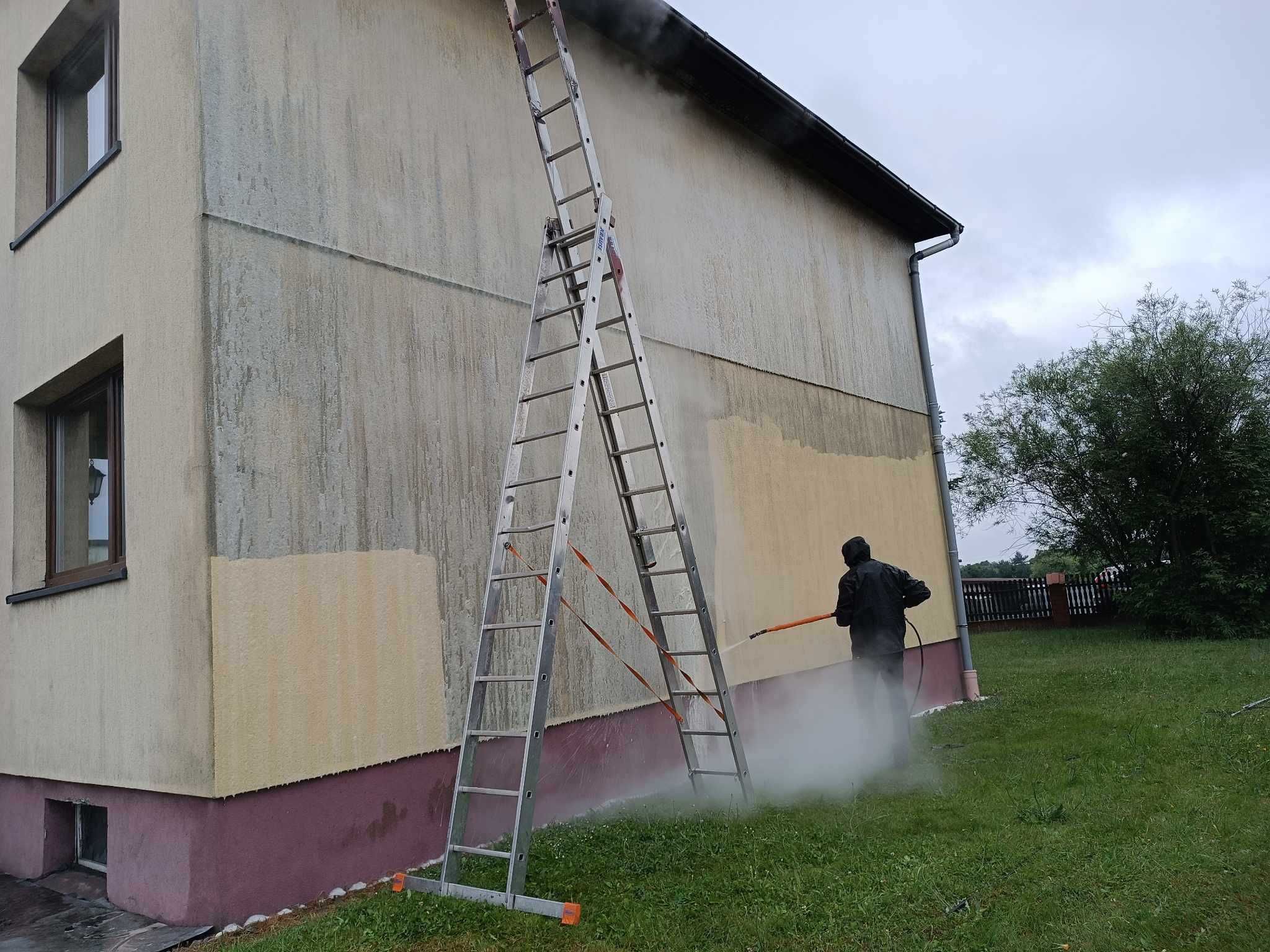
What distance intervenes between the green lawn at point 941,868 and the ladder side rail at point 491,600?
13.4 inches

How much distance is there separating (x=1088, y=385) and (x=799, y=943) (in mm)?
16689

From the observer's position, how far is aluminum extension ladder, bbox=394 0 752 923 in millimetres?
4066

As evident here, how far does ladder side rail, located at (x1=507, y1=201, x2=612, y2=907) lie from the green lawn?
0.89 feet

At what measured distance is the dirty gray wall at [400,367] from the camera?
454cm

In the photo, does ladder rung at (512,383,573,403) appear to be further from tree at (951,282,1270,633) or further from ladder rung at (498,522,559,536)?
tree at (951,282,1270,633)

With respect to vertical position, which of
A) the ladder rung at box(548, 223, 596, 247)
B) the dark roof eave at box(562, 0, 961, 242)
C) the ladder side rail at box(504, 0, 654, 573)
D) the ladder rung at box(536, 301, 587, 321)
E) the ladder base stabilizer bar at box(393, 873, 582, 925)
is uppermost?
the dark roof eave at box(562, 0, 961, 242)

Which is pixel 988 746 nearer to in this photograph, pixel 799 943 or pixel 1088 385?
pixel 799 943

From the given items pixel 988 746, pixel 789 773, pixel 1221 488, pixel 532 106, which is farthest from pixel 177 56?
pixel 1221 488

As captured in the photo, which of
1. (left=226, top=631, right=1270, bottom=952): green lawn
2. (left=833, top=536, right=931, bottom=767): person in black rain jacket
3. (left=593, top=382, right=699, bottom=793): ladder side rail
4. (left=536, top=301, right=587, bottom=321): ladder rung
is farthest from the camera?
(left=833, top=536, right=931, bottom=767): person in black rain jacket

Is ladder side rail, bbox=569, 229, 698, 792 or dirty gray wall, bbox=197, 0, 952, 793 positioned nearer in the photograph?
dirty gray wall, bbox=197, 0, 952, 793

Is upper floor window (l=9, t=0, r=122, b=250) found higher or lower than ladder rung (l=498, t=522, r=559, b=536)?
higher

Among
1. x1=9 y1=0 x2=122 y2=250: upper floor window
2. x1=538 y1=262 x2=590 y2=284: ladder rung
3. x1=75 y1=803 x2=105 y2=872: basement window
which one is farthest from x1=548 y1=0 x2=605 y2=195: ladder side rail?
x1=75 y1=803 x2=105 y2=872: basement window

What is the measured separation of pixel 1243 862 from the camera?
3.99 m

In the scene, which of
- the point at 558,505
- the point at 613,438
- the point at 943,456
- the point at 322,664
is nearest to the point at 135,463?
the point at 322,664
